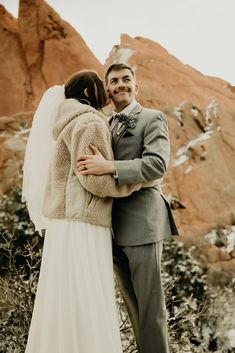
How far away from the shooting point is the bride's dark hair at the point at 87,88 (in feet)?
8.95

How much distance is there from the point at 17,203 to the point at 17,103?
6081 millimetres

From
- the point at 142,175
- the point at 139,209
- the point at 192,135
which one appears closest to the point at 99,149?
the point at 142,175

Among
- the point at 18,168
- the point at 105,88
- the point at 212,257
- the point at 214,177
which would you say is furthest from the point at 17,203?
the point at 105,88

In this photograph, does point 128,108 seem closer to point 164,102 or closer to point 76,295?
point 76,295

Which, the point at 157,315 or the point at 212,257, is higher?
the point at 157,315

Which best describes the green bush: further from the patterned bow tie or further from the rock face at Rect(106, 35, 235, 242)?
the patterned bow tie

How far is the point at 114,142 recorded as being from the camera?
278cm

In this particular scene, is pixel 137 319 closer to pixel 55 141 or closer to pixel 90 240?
pixel 90 240

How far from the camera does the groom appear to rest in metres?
2.53

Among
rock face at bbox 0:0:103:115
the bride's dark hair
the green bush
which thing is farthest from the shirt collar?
rock face at bbox 0:0:103:115

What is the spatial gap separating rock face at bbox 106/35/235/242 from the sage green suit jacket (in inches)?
353

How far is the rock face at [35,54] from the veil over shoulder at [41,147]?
13.0 meters

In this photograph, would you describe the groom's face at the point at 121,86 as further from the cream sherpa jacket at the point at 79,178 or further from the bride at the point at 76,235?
the cream sherpa jacket at the point at 79,178

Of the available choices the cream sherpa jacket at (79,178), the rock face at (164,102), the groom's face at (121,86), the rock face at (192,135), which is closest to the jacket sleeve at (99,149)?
the cream sherpa jacket at (79,178)
